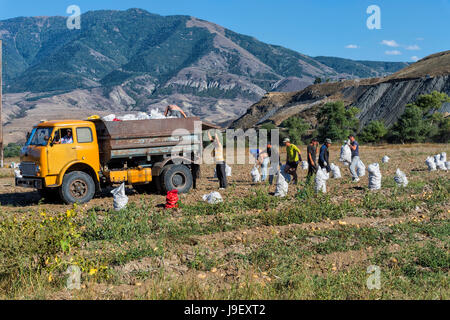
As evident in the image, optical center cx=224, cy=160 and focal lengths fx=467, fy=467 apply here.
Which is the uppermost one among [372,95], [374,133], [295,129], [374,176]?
[372,95]

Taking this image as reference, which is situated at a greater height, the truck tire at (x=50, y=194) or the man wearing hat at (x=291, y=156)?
the man wearing hat at (x=291, y=156)

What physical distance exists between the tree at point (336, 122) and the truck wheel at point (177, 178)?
53.2 meters

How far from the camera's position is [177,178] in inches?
518

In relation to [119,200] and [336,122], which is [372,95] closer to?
[336,122]

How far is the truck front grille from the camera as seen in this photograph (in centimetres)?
1168

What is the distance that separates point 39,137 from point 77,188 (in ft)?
5.38

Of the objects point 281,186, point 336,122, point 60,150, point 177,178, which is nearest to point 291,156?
point 281,186

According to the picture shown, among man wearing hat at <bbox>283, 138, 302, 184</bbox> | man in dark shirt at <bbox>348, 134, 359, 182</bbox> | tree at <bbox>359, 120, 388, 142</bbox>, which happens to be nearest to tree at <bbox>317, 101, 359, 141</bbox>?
tree at <bbox>359, 120, 388, 142</bbox>

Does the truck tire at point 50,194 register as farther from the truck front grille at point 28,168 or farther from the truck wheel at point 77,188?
the truck wheel at point 77,188

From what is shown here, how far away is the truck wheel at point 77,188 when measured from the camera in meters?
→ 11.7

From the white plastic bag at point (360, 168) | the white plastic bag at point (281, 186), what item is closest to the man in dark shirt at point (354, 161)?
the white plastic bag at point (360, 168)

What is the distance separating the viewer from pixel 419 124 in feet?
175
